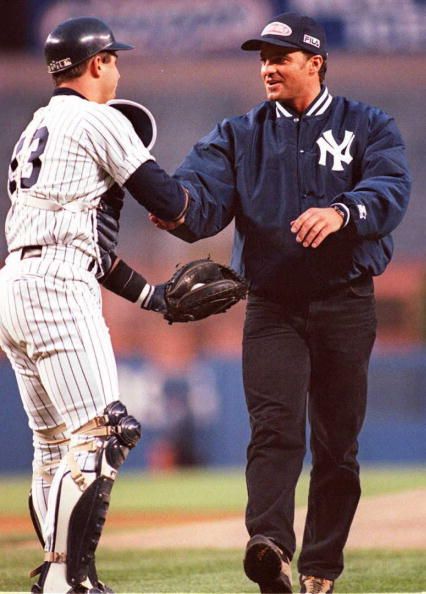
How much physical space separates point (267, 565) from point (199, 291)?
37.4 inches

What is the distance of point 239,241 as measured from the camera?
4.47 metres

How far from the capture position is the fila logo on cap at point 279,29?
4402 mm

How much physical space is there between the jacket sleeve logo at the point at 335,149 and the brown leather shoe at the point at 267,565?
4.46 feet

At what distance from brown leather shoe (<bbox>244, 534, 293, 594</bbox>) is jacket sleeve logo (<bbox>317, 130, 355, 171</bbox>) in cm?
136

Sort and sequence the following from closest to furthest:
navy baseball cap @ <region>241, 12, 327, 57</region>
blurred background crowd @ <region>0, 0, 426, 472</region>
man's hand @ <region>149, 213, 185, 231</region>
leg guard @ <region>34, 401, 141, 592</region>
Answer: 1. leg guard @ <region>34, 401, 141, 592</region>
2. man's hand @ <region>149, 213, 185, 231</region>
3. navy baseball cap @ <region>241, 12, 327, 57</region>
4. blurred background crowd @ <region>0, 0, 426, 472</region>

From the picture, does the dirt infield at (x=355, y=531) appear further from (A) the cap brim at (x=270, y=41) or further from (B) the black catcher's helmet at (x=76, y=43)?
(B) the black catcher's helmet at (x=76, y=43)

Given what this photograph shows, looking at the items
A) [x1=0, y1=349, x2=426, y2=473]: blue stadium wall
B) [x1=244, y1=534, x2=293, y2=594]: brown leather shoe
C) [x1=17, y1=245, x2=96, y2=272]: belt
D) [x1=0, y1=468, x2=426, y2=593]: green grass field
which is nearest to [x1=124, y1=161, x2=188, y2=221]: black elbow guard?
[x1=17, y1=245, x2=96, y2=272]: belt

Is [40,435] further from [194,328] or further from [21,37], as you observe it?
[194,328]

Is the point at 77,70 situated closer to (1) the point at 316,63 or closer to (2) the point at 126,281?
(2) the point at 126,281

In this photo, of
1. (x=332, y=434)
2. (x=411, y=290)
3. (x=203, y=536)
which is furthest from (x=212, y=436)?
(x=411, y=290)

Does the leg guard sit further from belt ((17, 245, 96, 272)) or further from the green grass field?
the green grass field

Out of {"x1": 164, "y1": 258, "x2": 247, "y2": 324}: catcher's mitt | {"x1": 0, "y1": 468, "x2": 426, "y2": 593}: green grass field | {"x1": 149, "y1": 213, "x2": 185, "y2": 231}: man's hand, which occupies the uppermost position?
{"x1": 149, "y1": 213, "x2": 185, "y2": 231}: man's hand

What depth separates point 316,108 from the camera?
4469 millimetres

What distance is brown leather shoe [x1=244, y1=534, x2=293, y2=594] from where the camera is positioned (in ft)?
13.1
